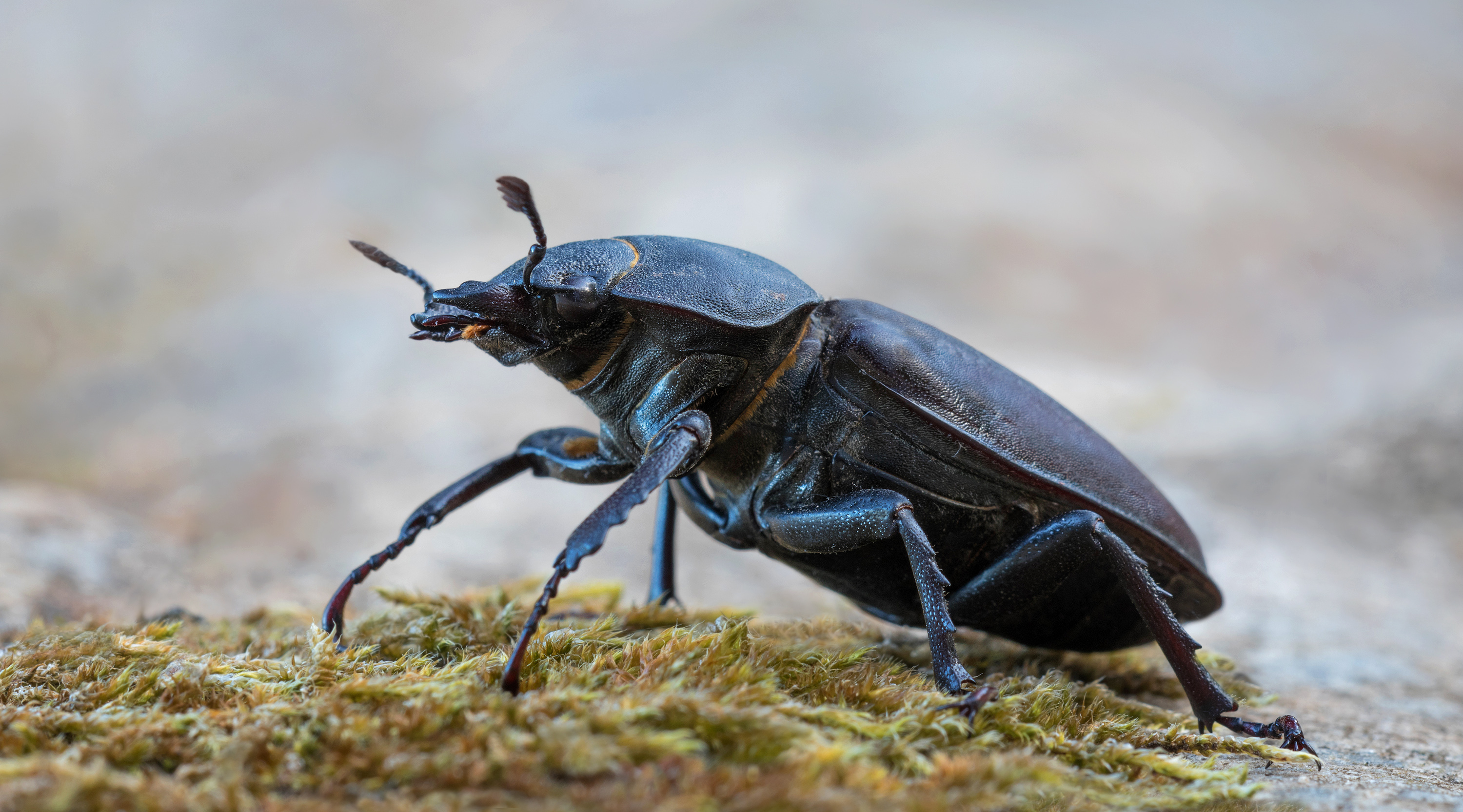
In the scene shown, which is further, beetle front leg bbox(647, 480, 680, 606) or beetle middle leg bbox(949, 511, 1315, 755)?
beetle front leg bbox(647, 480, 680, 606)

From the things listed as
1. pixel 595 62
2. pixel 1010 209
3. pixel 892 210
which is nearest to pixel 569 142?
pixel 595 62

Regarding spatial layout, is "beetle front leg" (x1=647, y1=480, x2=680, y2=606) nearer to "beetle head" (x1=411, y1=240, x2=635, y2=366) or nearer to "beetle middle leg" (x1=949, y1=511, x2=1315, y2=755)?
"beetle head" (x1=411, y1=240, x2=635, y2=366)

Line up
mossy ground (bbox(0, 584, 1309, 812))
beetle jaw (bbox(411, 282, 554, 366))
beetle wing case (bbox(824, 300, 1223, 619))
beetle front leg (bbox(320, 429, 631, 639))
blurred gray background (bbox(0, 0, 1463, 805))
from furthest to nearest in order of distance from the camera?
blurred gray background (bbox(0, 0, 1463, 805)) < beetle front leg (bbox(320, 429, 631, 639)) < beetle wing case (bbox(824, 300, 1223, 619)) < beetle jaw (bbox(411, 282, 554, 366)) < mossy ground (bbox(0, 584, 1309, 812))

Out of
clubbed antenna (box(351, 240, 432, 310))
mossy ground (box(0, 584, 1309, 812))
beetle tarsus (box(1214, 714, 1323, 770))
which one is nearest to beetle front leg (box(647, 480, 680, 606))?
mossy ground (box(0, 584, 1309, 812))

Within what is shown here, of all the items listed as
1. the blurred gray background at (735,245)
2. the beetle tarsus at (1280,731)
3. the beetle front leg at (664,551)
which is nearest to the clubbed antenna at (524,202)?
the beetle front leg at (664,551)

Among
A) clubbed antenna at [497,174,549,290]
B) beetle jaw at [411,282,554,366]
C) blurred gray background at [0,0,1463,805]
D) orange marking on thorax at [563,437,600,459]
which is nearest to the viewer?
clubbed antenna at [497,174,549,290]

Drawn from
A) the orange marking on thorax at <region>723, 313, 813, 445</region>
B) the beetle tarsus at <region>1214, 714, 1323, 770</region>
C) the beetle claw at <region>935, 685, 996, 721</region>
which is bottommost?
the beetle claw at <region>935, 685, 996, 721</region>

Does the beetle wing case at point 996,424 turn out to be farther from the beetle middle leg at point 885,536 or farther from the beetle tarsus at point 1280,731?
the beetle tarsus at point 1280,731

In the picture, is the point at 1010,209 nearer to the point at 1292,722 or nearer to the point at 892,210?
the point at 892,210
